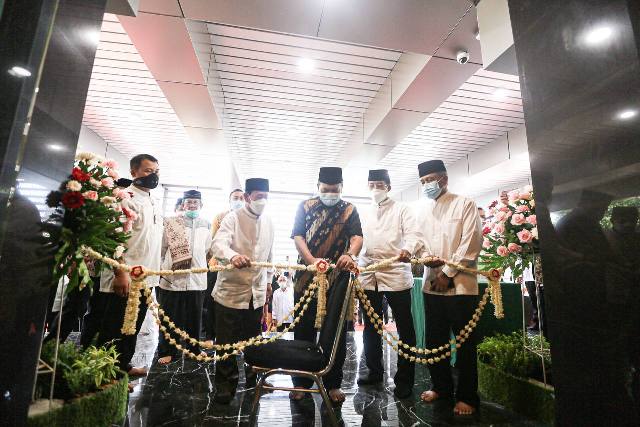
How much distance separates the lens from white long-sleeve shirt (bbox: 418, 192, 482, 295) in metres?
2.48

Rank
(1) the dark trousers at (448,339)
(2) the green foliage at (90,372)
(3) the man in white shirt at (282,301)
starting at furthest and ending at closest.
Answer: (3) the man in white shirt at (282,301), (1) the dark trousers at (448,339), (2) the green foliage at (90,372)

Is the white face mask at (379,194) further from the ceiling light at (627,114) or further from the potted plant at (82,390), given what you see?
the potted plant at (82,390)

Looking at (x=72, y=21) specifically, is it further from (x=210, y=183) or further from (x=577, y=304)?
(x=210, y=183)

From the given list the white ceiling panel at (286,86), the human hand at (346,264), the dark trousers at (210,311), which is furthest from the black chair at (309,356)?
the white ceiling panel at (286,86)

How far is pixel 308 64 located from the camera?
410cm

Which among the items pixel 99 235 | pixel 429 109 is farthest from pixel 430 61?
pixel 99 235

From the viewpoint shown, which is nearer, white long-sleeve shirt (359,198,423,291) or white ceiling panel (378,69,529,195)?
white long-sleeve shirt (359,198,423,291)

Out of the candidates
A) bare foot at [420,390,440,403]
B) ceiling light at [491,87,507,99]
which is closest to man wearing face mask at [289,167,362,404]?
bare foot at [420,390,440,403]

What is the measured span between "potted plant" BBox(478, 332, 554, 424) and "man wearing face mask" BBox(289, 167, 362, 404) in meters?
1.23

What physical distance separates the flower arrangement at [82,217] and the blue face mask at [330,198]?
1459 millimetres

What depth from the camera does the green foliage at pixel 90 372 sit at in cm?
188

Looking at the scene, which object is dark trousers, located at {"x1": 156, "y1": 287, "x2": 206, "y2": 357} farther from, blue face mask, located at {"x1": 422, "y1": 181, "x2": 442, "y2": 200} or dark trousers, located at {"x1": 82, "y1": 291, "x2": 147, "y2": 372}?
blue face mask, located at {"x1": 422, "y1": 181, "x2": 442, "y2": 200}

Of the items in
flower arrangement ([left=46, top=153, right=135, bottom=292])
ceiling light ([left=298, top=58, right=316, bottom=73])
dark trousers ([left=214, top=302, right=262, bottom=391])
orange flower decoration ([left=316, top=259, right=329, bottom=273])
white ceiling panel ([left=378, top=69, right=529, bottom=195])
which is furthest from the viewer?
white ceiling panel ([left=378, top=69, right=529, bottom=195])

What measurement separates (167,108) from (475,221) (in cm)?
487
